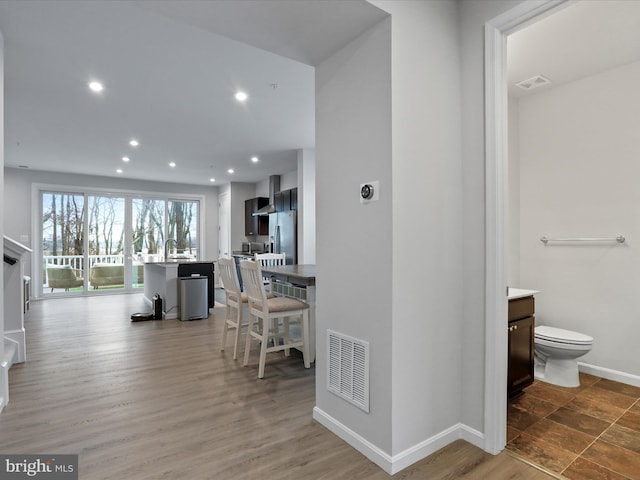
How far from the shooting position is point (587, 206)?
321cm

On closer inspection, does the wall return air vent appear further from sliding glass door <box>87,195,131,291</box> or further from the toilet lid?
sliding glass door <box>87,195,131,291</box>

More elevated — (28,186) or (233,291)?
(28,186)

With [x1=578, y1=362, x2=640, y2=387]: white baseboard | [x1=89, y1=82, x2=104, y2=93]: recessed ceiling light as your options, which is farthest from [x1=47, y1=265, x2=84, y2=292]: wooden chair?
[x1=578, y1=362, x2=640, y2=387]: white baseboard

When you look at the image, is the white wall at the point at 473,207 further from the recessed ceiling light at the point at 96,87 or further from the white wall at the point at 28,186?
the white wall at the point at 28,186

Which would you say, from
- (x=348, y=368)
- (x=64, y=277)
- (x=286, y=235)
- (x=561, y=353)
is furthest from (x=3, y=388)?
(x=64, y=277)

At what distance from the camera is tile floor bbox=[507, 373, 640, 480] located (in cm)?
188

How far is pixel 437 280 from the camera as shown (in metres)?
2.02

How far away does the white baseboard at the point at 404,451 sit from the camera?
1.83m

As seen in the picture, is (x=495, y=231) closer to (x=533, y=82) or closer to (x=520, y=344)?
(x=520, y=344)

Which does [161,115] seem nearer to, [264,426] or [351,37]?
[351,37]

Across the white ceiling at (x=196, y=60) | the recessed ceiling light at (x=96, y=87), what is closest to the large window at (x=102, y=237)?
the white ceiling at (x=196, y=60)

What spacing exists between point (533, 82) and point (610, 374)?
267 centimetres

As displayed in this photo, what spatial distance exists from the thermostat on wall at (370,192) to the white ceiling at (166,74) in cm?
87

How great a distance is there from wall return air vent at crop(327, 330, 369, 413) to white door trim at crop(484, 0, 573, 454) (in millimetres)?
691
